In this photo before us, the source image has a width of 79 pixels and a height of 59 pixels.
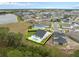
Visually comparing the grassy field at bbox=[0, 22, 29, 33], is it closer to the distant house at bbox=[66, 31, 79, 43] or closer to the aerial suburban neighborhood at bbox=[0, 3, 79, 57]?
the aerial suburban neighborhood at bbox=[0, 3, 79, 57]

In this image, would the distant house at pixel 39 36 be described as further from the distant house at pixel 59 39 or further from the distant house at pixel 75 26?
the distant house at pixel 75 26

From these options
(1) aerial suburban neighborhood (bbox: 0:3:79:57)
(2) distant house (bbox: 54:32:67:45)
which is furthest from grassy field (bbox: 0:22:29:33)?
(2) distant house (bbox: 54:32:67:45)

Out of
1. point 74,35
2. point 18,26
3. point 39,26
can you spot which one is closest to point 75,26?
point 74,35

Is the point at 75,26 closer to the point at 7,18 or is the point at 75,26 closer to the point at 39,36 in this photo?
the point at 39,36

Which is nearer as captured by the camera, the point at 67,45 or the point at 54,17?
the point at 67,45

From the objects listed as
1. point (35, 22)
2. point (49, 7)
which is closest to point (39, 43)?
point (35, 22)

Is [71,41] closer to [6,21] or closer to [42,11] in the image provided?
[42,11]

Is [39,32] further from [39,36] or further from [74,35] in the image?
[74,35]

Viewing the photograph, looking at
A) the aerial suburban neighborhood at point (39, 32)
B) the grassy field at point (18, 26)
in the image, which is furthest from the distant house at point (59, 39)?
the grassy field at point (18, 26)
